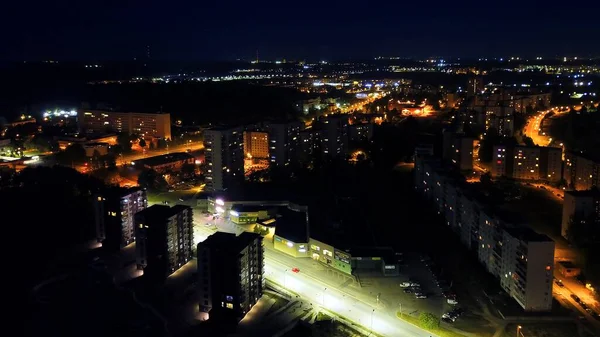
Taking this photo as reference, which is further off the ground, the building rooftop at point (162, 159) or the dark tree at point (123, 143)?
the dark tree at point (123, 143)

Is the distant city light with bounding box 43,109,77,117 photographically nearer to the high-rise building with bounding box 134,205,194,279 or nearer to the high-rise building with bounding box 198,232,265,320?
the high-rise building with bounding box 134,205,194,279

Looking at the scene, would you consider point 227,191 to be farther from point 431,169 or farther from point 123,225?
point 431,169

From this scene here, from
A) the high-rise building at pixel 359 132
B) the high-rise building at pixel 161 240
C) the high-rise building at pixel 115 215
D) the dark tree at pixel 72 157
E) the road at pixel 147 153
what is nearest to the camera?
the high-rise building at pixel 161 240

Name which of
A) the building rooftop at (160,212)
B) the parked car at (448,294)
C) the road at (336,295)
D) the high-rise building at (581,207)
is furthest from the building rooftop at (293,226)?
the high-rise building at (581,207)

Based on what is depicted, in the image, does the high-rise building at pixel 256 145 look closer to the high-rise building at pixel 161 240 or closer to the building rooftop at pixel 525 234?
the high-rise building at pixel 161 240

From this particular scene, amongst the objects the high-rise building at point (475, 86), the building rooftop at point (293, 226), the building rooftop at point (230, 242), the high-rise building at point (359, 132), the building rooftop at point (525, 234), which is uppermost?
the high-rise building at point (475, 86)

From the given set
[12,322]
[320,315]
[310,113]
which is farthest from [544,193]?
[310,113]

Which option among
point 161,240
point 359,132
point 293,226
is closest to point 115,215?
point 161,240

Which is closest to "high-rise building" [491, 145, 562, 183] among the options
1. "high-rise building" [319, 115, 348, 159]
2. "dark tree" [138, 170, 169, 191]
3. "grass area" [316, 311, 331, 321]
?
"high-rise building" [319, 115, 348, 159]
